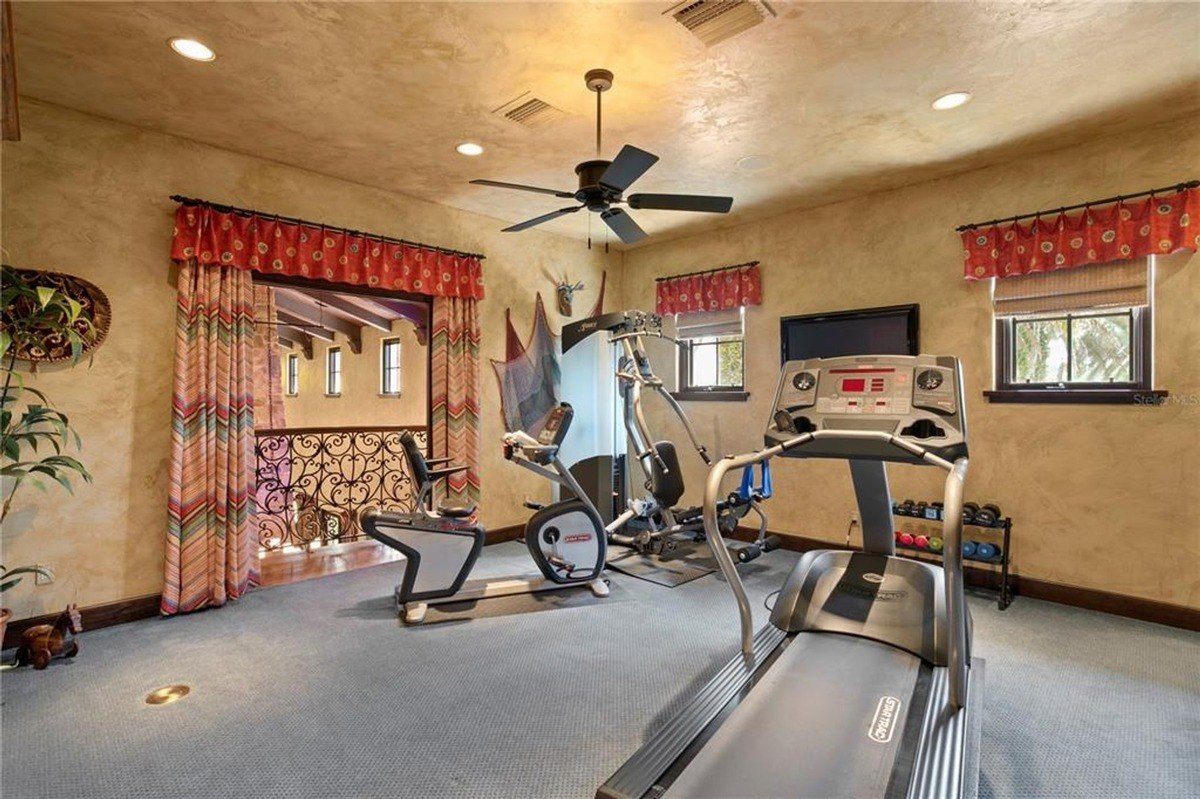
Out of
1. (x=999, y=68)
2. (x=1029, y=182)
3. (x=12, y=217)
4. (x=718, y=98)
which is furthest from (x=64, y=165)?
(x=1029, y=182)

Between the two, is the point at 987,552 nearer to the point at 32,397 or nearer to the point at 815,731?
the point at 815,731

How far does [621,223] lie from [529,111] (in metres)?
0.79

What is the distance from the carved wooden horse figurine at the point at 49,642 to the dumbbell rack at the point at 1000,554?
4.73 metres

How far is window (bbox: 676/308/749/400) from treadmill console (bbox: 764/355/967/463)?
2858 millimetres

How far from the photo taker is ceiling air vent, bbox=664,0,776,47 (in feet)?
7.50

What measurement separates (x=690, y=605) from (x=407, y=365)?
694cm

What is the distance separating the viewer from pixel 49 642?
2.79 meters

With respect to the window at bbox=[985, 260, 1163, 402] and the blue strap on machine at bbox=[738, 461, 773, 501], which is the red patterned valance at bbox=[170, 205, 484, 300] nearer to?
the blue strap on machine at bbox=[738, 461, 773, 501]

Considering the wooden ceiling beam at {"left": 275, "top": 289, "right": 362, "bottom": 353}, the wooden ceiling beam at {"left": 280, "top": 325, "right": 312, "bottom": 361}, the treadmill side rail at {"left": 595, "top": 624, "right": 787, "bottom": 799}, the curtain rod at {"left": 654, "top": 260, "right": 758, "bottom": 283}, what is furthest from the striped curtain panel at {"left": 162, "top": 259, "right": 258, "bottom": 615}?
the wooden ceiling beam at {"left": 280, "top": 325, "right": 312, "bottom": 361}

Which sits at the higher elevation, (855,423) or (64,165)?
(64,165)

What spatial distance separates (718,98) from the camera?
3061mm

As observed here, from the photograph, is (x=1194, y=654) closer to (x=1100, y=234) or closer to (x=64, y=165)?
(x=1100, y=234)

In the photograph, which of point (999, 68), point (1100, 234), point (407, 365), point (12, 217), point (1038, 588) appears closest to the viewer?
point (999, 68)

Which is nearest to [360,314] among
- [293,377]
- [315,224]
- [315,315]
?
[315,315]
